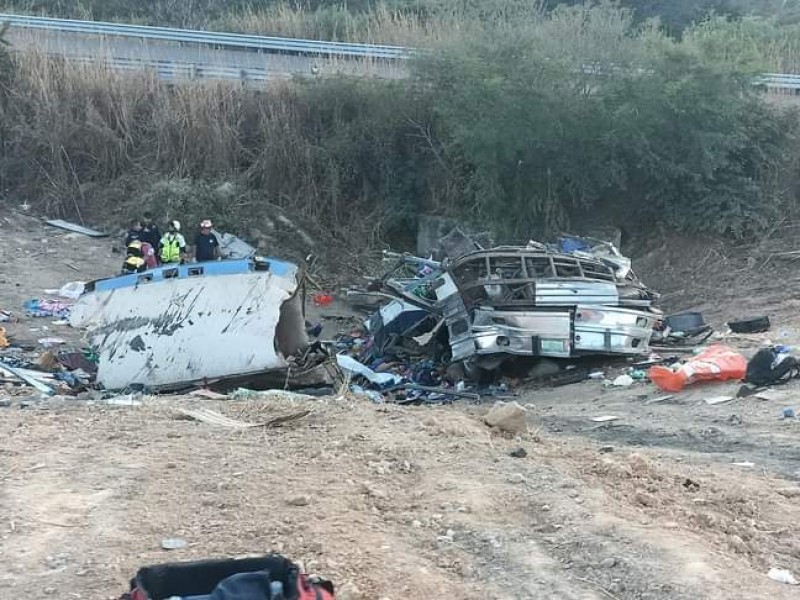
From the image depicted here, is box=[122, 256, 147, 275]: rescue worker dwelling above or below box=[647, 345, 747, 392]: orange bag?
below

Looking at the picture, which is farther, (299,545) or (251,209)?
(251,209)

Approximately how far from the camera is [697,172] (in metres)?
17.6

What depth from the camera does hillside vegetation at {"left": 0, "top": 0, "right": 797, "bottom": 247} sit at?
17.5m

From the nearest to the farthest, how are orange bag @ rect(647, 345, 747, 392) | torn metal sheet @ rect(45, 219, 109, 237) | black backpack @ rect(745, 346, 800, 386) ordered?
black backpack @ rect(745, 346, 800, 386)
orange bag @ rect(647, 345, 747, 392)
torn metal sheet @ rect(45, 219, 109, 237)

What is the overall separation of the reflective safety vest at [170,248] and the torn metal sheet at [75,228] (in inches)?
211

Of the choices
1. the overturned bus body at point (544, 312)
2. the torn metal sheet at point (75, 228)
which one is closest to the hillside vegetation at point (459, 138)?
the torn metal sheet at point (75, 228)

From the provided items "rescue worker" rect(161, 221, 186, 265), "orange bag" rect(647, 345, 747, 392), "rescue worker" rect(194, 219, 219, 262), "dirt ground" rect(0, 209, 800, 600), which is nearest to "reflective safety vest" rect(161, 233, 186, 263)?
"rescue worker" rect(161, 221, 186, 265)

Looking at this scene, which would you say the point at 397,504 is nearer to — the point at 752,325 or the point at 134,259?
the point at 752,325

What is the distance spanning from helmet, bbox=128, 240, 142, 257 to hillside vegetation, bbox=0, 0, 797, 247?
4850 millimetres

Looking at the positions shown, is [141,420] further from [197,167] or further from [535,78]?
[197,167]

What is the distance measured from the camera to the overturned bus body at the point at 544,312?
37.7ft

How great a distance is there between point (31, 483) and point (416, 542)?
2.30 meters

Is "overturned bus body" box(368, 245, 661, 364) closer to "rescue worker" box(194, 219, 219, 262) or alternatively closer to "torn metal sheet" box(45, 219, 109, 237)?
"rescue worker" box(194, 219, 219, 262)

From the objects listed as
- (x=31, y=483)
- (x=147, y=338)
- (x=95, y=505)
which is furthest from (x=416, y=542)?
(x=147, y=338)
